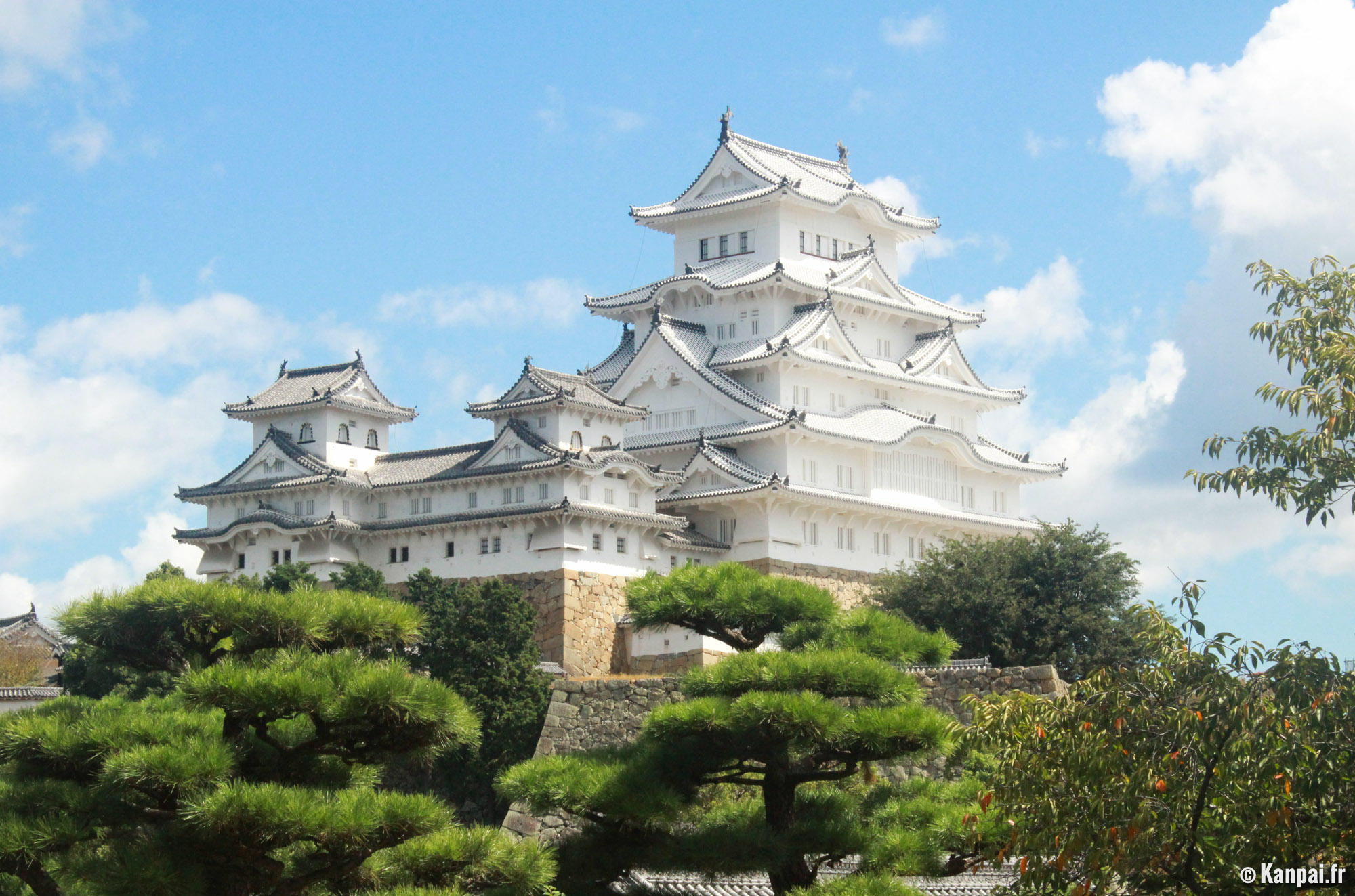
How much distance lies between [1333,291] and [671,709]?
914cm

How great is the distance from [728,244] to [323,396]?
14511 mm

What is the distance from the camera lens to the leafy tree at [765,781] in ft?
64.1

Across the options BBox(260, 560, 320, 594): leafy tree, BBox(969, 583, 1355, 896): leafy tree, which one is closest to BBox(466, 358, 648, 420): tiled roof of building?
BBox(260, 560, 320, 594): leafy tree

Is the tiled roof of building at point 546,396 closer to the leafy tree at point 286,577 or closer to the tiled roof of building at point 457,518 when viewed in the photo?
the tiled roof of building at point 457,518

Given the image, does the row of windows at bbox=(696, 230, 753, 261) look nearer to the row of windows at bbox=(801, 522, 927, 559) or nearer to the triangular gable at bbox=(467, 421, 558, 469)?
the row of windows at bbox=(801, 522, 927, 559)

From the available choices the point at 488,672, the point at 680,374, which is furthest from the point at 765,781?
the point at 680,374

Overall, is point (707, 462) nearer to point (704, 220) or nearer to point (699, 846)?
point (704, 220)

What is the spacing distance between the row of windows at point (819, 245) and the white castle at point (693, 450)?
6cm

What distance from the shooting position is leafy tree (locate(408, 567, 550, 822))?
111 feet

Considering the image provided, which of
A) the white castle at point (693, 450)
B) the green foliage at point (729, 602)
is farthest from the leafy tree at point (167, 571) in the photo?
the green foliage at point (729, 602)

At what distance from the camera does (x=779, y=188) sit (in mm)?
51812

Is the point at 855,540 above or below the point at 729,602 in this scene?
above

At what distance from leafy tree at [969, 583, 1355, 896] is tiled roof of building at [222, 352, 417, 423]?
112ft

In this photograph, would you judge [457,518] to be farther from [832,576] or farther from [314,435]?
[832,576]
